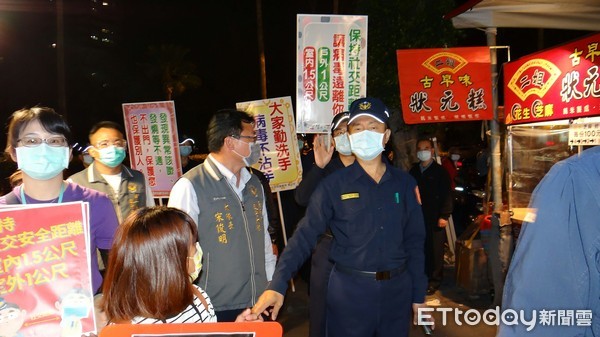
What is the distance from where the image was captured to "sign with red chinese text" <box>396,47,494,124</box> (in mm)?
6367

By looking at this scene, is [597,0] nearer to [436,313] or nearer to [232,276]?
[436,313]

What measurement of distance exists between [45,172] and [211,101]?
46452mm

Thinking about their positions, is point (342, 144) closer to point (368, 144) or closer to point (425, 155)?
point (368, 144)

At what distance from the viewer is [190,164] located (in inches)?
384

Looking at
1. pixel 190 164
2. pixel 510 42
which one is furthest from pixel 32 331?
pixel 510 42

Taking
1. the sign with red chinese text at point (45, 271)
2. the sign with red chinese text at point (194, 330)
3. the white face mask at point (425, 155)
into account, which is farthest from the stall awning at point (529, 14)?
the sign with red chinese text at point (194, 330)

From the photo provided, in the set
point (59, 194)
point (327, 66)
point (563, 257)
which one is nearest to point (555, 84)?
point (327, 66)

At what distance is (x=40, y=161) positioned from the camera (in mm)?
2516

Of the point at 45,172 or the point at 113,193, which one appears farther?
the point at 113,193

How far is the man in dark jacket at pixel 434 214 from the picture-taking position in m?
7.32

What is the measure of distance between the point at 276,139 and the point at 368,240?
4.50 metres

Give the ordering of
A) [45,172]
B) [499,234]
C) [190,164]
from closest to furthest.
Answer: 1. [45,172]
2. [499,234]
3. [190,164]

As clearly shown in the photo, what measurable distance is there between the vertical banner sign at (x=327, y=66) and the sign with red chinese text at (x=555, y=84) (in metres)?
2.18

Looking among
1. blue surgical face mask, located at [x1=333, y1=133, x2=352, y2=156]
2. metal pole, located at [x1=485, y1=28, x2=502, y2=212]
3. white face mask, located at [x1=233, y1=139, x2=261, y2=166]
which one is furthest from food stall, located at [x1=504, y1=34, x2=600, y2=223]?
white face mask, located at [x1=233, y1=139, x2=261, y2=166]
